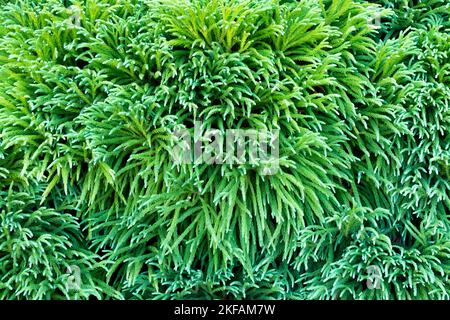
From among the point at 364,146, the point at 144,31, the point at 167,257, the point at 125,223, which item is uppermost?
the point at 144,31

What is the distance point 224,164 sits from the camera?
163cm

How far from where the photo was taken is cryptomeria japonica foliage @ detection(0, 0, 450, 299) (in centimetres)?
165

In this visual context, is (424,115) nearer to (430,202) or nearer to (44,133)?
(430,202)

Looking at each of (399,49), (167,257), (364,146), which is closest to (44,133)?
(167,257)

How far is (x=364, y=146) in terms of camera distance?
1.76m

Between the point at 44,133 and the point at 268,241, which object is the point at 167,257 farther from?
the point at 44,133

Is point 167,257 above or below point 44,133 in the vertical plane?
below

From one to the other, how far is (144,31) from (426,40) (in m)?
1.00

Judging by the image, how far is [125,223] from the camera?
5.72 feet

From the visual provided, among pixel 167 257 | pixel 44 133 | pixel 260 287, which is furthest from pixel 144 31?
Answer: pixel 260 287

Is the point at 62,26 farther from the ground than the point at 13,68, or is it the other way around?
the point at 62,26

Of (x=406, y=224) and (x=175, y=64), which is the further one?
(x=406, y=224)

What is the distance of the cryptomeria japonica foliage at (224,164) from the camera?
5.40 feet

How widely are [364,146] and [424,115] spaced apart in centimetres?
23
